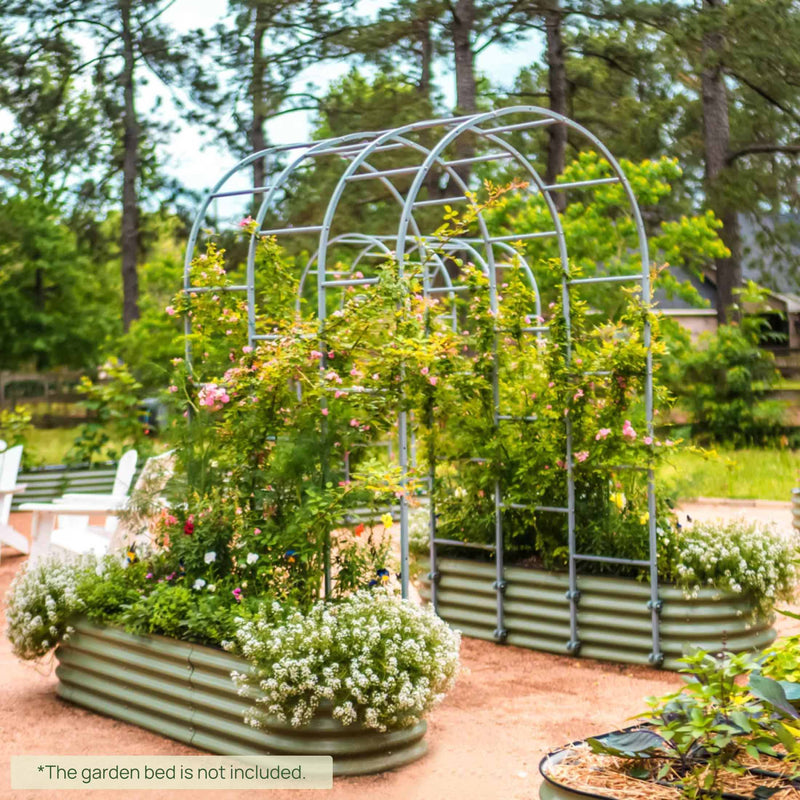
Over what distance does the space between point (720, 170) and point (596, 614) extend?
13404 millimetres

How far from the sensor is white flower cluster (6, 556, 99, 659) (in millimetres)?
5551

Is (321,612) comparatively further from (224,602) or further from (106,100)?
(106,100)

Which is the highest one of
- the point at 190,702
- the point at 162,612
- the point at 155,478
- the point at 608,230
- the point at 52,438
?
the point at 608,230

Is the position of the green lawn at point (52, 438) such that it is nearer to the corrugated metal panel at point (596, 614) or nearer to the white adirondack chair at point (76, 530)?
the white adirondack chair at point (76, 530)

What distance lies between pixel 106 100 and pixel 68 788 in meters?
17.2

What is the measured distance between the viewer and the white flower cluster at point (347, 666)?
4.41 metres

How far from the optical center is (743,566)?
611cm

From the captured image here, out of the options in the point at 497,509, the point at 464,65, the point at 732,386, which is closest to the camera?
the point at 497,509

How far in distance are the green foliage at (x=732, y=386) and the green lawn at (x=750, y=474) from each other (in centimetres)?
58

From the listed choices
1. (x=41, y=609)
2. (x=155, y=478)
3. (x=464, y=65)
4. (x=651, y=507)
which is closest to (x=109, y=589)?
(x=41, y=609)

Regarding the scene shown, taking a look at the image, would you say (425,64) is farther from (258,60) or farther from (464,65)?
(464,65)

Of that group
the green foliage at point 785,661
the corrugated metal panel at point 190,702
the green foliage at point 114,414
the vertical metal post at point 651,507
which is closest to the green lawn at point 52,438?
the green foliage at point 114,414

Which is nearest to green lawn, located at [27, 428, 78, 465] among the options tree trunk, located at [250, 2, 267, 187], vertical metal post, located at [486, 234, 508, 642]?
tree trunk, located at [250, 2, 267, 187]

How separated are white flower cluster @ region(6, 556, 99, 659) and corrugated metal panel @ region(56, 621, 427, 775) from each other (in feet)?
0.34
